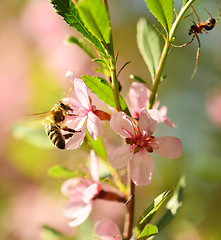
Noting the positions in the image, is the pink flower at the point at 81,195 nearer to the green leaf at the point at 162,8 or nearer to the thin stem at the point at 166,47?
the thin stem at the point at 166,47

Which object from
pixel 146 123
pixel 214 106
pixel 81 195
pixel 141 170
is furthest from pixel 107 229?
pixel 214 106

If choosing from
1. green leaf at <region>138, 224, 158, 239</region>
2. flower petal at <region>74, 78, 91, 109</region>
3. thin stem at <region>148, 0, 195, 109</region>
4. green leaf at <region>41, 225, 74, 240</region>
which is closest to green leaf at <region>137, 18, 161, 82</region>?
thin stem at <region>148, 0, 195, 109</region>

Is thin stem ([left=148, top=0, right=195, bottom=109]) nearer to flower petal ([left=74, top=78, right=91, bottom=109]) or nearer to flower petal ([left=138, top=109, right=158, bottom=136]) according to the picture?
flower petal ([left=138, top=109, right=158, bottom=136])

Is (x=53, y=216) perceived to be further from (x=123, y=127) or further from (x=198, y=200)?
(x=123, y=127)

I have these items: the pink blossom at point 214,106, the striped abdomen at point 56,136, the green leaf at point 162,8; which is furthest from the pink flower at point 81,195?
the pink blossom at point 214,106

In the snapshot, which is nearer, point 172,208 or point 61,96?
point 172,208

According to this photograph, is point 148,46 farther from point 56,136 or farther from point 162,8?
point 56,136
